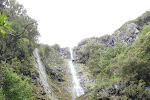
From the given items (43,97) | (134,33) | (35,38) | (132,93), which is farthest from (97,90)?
(134,33)

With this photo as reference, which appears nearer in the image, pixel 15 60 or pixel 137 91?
pixel 137 91

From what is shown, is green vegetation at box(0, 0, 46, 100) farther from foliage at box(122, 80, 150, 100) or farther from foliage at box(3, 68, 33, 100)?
foliage at box(122, 80, 150, 100)

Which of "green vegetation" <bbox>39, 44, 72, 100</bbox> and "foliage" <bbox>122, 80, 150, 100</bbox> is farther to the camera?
→ "green vegetation" <bbox>39, 44, 72, 100</bbox>

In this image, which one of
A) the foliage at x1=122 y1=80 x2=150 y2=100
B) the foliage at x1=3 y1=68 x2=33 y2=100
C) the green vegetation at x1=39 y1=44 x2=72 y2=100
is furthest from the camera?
the green vegetation at x1=39 y1=44 x2=72 y2=100

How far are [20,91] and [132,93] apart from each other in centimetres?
789

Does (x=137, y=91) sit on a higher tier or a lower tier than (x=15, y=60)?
lower

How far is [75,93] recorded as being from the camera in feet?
54.5

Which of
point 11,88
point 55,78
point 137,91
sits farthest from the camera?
point 55,78

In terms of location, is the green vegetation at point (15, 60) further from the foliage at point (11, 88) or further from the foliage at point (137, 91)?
the foliage at point (137, 91)

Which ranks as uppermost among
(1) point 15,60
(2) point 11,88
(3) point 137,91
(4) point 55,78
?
(1) point 15,60

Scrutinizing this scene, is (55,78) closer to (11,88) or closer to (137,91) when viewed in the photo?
(137,91)

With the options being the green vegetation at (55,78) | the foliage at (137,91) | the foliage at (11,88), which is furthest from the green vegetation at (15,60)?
the foliage at (137,91)

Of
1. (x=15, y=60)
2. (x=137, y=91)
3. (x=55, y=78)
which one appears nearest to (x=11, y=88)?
(x=15, y=60)

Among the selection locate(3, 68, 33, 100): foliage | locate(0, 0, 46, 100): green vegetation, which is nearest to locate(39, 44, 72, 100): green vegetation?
locate(0, 0, 46, 100): green vegetation
